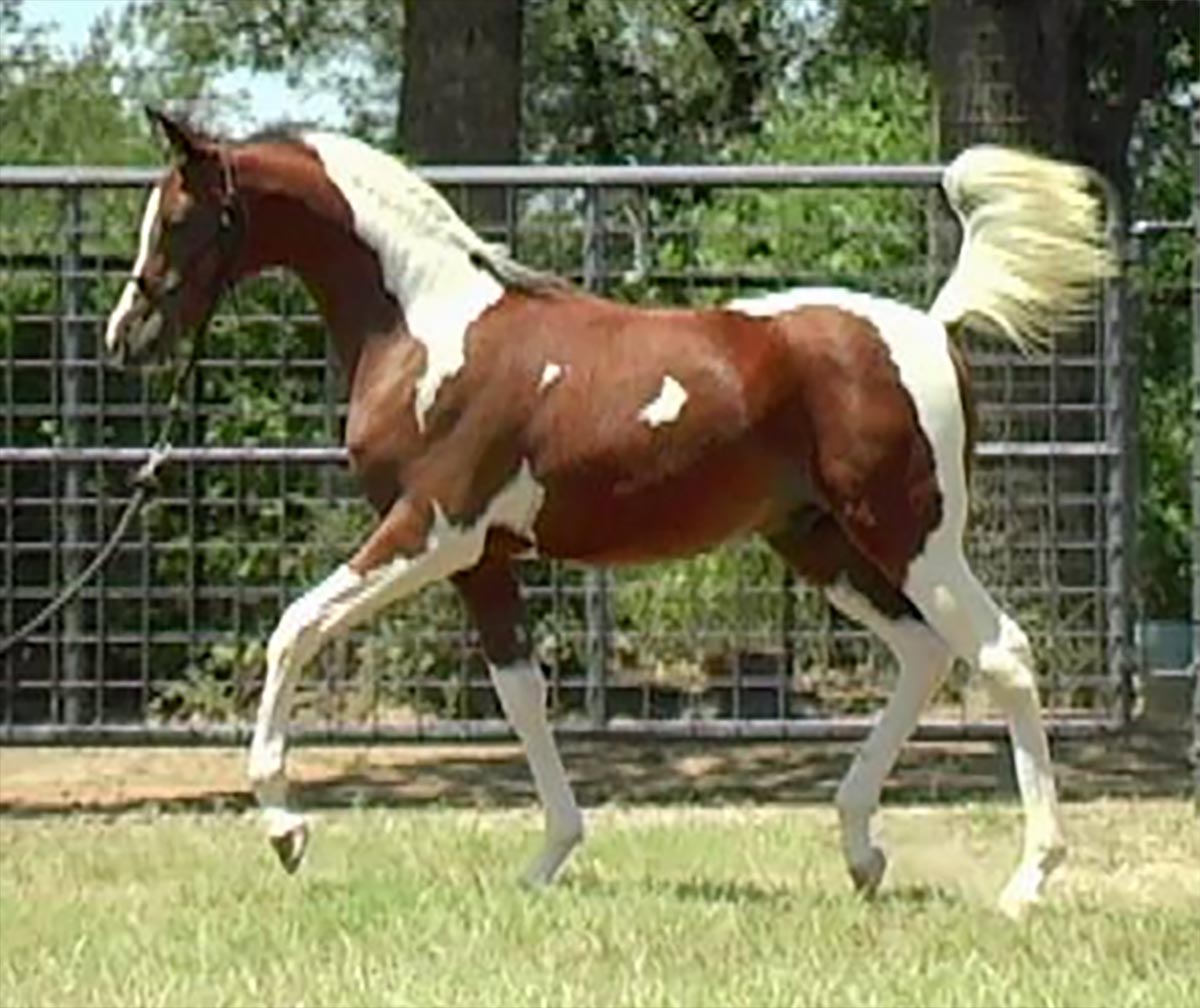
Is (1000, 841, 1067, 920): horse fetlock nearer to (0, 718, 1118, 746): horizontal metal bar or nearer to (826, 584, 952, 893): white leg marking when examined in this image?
(826, 584, 952, 893): white leg marking

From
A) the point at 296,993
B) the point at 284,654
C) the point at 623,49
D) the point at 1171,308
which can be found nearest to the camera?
the point at 296,993

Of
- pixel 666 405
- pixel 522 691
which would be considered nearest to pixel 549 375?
pixel 666 405

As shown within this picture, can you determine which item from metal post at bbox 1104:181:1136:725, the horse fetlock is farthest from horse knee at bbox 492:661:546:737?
metal post at bbox 1104:181:1136:725

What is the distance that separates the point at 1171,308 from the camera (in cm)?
2456

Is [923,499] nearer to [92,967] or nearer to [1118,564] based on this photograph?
[92,967]

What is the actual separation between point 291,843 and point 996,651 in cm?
229

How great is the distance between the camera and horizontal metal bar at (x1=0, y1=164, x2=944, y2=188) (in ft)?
45.8

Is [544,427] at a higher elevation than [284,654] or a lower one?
higher

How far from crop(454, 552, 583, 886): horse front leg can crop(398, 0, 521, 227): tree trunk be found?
770cm

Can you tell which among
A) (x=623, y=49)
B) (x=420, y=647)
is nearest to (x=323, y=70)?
(x=623, y=49)

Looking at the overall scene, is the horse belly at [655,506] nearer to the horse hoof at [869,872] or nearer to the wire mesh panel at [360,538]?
the horse hoof at [869,872]

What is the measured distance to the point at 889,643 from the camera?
428 inches

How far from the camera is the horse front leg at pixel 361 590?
33.3 feet

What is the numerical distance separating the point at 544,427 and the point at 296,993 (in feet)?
8.74
